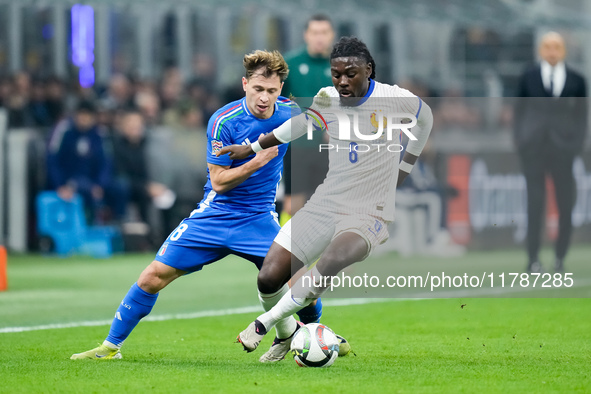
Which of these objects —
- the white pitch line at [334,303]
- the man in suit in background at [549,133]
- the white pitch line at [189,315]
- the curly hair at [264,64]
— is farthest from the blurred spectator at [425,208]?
the curly hair at [264,64]

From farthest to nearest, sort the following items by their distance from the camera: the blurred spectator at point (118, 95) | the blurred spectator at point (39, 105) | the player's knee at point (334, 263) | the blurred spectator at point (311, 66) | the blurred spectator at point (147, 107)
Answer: the blurred spectator at point (118, 95), the blurred spectator at point (147, 107), the blurred spectator at point (39, 105), the blurred spectator at point (311, 66), the player's knee at point (334, 263)

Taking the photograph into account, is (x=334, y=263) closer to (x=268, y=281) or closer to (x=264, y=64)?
(x=268, y=281)

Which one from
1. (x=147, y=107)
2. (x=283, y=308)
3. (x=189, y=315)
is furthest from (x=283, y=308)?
(x=147, y=107)

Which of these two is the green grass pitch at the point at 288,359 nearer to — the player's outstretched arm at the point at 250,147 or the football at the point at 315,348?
the football at the point at 315,348

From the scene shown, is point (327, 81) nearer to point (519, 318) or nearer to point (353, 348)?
point (519, 318)

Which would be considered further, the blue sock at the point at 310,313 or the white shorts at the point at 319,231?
the blue sock at the point at 310,313

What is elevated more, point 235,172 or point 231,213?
point 235,172

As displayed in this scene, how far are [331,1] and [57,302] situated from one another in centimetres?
967

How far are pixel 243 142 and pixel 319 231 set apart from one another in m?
0.74

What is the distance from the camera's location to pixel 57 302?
9852mm

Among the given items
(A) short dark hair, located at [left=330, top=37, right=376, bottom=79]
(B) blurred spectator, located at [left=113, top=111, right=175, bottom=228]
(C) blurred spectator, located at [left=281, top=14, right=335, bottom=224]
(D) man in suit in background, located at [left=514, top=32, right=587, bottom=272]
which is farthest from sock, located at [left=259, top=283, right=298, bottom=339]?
(B) blurred spectator, located at [left=113, top=111, right=175, bottom=228]

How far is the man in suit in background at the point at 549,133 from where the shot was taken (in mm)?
11336

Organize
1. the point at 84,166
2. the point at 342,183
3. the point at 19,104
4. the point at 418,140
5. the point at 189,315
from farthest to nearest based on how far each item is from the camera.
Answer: the point at 19,104, the point at 84,166, the point at 189,315, the point at 418,140, the point at 342,183

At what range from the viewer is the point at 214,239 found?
261 inches
